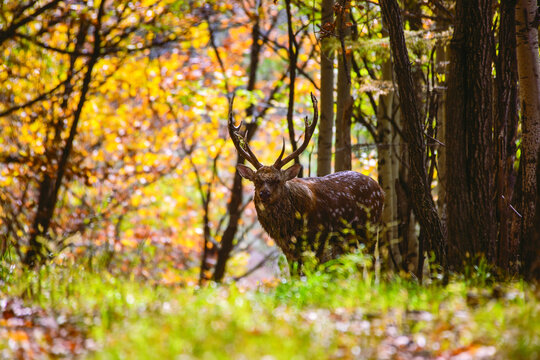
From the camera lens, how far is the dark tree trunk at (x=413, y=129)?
5938mm

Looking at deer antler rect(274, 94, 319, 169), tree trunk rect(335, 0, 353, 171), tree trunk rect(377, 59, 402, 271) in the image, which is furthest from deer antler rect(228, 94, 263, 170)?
tree trunk rect(377, 59, 402, 271)

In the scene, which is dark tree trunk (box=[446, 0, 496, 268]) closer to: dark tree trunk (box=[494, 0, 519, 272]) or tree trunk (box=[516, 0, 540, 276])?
dark tree trunk (box=[494, 0, 519, 272])

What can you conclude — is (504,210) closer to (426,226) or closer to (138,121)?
(426,226)

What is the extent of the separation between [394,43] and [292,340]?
3.79 meters

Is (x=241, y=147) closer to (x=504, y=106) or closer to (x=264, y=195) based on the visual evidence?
(x=264, y=195)

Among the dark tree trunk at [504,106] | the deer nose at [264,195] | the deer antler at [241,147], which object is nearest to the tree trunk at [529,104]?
the dark tree trunk at [504,106]

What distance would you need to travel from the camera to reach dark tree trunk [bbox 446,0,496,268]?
5.11 metres

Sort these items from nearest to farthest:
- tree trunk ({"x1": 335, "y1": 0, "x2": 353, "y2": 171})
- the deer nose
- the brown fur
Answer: the deer nose < the brown fur < tree trunk ({"x1": 335, "y1": 0, "x2": 353, "y2": 171})

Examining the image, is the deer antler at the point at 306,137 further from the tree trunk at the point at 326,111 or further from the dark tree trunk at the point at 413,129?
the dark tree trunk at the point at 413,129

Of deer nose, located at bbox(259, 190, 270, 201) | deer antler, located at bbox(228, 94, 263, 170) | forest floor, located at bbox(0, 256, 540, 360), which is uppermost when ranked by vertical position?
deer antler, located at bbox(228, 94, 263, 170)

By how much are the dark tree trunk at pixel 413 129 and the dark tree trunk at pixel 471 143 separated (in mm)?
761

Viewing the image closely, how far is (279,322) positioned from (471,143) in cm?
261

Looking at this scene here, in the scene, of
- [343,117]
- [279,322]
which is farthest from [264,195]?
[279,322]

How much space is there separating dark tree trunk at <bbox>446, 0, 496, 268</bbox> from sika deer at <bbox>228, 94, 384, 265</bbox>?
83.0 inches
